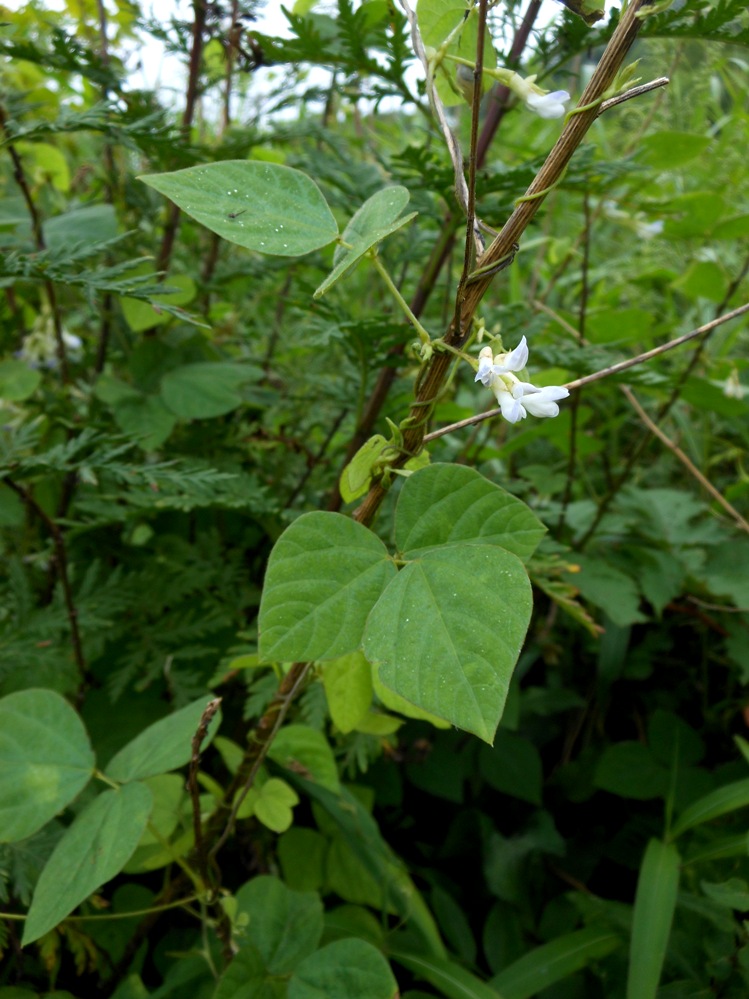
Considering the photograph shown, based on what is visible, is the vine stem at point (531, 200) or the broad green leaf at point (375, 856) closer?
the vine stem at point (531, 200)

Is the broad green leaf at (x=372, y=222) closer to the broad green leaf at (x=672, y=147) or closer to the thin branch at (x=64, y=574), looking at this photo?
the thin branch at (x=64, y=574)

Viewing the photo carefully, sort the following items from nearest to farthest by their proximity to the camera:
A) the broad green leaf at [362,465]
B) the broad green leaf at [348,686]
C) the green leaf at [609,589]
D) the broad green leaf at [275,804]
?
1. the broad green leaf at [362,465]
2. the broad green leaf at [348,686]
3. the broad green leaf at [275,804]
4. the green leaf at [609,589]

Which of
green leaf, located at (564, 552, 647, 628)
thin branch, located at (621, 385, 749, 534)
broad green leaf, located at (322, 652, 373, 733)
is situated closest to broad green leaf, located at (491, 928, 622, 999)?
green leaf, located at (564, 552, 647, 628)

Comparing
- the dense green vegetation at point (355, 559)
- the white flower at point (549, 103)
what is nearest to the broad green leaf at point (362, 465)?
the dense green vegetation at point (355, 559)

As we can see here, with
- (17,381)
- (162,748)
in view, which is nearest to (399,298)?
(162,748)

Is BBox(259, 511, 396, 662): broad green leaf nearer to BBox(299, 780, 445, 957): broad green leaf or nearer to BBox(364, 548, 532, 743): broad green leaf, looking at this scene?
BBox(364, 548, 532, 743): broad green leaf

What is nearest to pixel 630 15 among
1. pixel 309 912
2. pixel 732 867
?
pixel 309 912

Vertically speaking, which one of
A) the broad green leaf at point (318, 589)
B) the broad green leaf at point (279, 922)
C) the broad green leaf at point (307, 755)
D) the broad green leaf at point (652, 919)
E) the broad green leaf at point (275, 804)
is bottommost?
the broad green leaf at point (652, 919)
